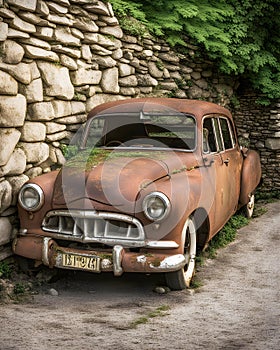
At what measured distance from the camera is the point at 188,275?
473 centimetres

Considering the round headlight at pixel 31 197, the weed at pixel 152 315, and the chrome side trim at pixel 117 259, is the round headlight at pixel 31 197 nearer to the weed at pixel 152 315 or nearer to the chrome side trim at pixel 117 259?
the chrome side trim at pixel 117 259

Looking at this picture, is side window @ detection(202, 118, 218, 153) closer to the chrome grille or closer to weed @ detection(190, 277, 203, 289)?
weed @ detection(190, 277, 203, 289)

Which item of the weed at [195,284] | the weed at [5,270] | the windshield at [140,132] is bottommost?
the weed at [5,270]

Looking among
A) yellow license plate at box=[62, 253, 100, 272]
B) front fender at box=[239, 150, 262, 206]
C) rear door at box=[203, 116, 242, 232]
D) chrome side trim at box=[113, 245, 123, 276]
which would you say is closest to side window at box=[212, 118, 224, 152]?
rear door at box=[203, 116, 242, 232]

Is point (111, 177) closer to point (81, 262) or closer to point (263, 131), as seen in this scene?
point (81, 262)

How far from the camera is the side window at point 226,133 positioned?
21.4 feet

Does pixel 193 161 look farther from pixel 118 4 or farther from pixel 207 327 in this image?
pixel 118 4

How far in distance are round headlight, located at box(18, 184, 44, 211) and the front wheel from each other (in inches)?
52.8

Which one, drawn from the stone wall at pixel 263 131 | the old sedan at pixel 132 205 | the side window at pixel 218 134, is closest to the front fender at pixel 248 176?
the side window at pixel 218 134

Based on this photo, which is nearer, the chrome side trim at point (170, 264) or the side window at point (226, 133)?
the chrome side trim at point (170, 264)

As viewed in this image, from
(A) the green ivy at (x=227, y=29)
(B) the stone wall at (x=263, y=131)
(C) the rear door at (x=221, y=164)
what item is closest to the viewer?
(C) the rear door at (x=221, y=164)

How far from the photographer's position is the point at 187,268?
479 cm

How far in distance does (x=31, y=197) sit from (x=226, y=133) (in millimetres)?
3066

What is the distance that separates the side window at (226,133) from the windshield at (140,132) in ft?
2.60
